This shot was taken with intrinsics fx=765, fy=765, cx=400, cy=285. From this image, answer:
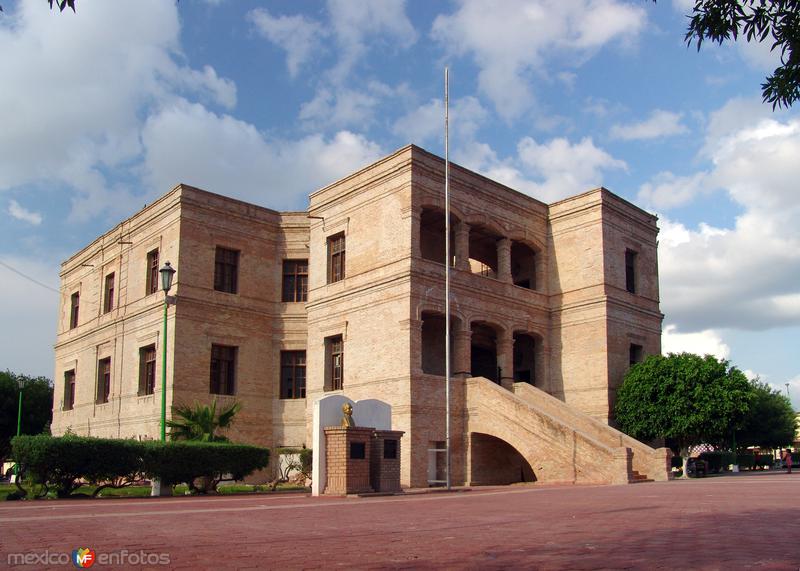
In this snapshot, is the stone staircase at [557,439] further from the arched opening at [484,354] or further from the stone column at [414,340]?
the arched opening at [484,354]

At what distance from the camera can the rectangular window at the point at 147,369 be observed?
32.0m

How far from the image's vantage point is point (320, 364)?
30344mm

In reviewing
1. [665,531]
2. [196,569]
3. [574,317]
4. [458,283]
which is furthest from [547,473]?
[196,569]

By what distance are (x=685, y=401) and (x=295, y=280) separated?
17225 millimetres

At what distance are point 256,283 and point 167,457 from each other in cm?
1425

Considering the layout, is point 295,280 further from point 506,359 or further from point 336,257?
point 506,359

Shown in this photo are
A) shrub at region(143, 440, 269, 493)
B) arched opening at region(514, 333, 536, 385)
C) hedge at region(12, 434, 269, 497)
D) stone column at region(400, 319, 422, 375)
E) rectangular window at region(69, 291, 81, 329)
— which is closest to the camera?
hedge at region(12, 434, 269, 497)

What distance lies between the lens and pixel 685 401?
2928cm

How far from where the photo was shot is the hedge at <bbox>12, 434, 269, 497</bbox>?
711 inches

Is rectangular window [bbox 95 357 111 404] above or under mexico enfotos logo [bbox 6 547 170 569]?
above

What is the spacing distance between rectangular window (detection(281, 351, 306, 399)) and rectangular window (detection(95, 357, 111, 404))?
27.5 feet

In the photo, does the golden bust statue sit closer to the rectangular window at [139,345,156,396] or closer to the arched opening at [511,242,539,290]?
the rectangular window at [139,345,156,396]

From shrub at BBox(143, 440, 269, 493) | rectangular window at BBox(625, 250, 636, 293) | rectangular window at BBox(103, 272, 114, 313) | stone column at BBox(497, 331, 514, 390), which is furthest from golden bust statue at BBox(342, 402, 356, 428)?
rectangular window at BBox(103, 272, 114, 313)

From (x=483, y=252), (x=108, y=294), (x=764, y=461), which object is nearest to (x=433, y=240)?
(x=483, y=252)
